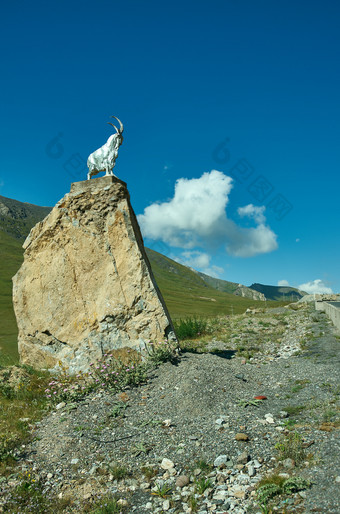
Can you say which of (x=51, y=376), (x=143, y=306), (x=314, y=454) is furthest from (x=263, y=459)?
(x=51, y=376)

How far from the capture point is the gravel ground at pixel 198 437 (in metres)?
6.14

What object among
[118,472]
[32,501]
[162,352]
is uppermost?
[162,352]

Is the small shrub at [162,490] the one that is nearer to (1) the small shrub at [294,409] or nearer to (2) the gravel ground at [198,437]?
(2) the gravel ground at [198,437]

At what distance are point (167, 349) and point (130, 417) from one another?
134 inches

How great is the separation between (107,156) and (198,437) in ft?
35.8

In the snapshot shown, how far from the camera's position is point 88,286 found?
45.4 ft

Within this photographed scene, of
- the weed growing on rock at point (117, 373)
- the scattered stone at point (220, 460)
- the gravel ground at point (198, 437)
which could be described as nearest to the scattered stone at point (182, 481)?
the gravel ground at point (198, 437)

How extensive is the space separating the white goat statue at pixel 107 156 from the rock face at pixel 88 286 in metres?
0.66

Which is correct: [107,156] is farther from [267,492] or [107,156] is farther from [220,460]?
[267,492]

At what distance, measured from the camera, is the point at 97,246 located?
14.0m

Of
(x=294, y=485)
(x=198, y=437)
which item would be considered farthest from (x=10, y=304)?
(x=294, y=485)

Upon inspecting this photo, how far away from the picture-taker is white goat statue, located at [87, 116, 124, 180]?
14.6 m

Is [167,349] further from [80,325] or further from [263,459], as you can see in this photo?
[263,459]

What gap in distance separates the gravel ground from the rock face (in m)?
2.27
